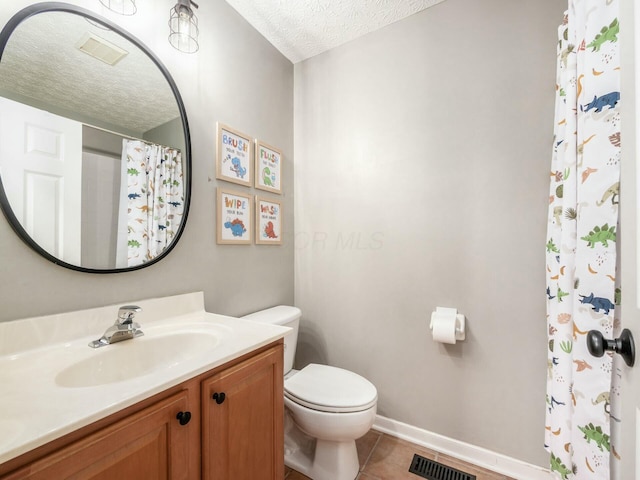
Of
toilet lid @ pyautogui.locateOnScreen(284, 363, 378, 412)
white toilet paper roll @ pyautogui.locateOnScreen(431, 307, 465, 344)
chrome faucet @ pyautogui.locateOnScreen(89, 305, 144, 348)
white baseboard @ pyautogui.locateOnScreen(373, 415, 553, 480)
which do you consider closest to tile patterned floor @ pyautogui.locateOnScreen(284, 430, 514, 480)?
white baseboard @ pyautogui.locateOnScreen(373, 415, 553, 480)

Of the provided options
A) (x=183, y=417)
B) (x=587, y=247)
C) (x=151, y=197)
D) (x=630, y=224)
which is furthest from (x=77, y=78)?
(x=587, y=247)

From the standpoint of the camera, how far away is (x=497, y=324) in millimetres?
1444

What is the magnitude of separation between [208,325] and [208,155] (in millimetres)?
848

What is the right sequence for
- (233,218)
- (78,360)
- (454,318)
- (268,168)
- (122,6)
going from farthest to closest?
1. (268,168)
2. (233,218)
3. (454,318)
4. (122,6)
5. (78,360)

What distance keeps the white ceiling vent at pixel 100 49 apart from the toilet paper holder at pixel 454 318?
6.17 ft

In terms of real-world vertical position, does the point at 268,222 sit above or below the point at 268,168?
below

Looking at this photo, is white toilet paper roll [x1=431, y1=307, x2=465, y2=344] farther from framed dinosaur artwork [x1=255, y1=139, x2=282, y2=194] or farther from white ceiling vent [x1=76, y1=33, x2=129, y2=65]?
white ceiling vent [x1=76, y1=33, x2=129, y2=65]

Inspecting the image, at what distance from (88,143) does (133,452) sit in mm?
1024

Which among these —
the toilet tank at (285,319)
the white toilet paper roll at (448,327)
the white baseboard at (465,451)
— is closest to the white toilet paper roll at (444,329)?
the white toilet paper roll at (448,327)

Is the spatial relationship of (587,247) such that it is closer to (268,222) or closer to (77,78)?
(268,222)

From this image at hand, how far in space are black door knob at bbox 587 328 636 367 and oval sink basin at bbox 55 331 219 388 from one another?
105 centimetres

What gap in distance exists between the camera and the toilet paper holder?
1.46m

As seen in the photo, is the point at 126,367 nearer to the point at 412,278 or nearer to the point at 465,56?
the point at 412,278

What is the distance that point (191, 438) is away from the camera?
0.76m
